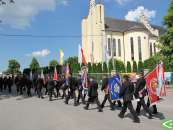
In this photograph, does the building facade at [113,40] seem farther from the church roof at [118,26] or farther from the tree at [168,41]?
the tree at [168,41]

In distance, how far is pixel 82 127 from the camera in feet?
34.9

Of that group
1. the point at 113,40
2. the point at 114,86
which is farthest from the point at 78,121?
the point at 113,40

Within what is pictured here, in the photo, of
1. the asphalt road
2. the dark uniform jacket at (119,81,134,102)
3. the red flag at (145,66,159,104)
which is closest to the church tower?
the asphalt road

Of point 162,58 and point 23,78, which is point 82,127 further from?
point 162,58

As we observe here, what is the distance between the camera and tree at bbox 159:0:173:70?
36.1 meters

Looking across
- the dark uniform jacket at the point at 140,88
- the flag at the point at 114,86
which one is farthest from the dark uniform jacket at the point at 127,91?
the flag at the point at 114,86

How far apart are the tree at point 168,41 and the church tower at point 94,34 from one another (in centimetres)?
3069

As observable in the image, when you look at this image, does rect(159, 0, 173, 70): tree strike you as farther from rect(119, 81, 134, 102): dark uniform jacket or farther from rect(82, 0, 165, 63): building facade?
rect(82, 0, 165, 63): building facade

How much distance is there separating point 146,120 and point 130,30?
6131cm

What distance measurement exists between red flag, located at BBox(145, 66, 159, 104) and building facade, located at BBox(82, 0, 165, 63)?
54759 millimetres

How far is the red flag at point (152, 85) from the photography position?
12.8 metres

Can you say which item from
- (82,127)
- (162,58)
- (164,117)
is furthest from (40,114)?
(162,58)

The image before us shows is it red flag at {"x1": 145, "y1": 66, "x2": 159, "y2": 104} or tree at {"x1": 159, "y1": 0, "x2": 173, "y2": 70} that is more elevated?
tree at {"x1": 159, "y1": 0, "x2": 173, "y2": 70}

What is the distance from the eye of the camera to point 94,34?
2808 inches
